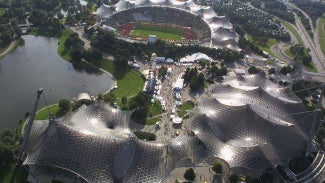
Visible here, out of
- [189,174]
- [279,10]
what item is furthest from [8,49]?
[279,10]

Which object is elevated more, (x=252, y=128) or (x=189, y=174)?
(x=252, y=128)

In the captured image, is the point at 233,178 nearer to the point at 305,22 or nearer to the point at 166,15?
the point at 166,15

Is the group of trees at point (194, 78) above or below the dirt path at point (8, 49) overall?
below

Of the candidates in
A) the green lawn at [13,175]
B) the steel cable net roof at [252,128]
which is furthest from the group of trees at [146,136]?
the green lawn at [13,175]

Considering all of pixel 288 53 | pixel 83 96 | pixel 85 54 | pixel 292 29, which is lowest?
pixel 288 53

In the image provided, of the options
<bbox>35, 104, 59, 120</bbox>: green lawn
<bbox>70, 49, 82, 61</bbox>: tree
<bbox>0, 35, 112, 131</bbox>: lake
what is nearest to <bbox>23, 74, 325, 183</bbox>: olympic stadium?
<bbox>35, 104, 59, 120</bbox>: green lawn

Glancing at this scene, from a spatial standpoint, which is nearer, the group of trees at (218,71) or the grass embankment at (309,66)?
the group of trees at (218,71)

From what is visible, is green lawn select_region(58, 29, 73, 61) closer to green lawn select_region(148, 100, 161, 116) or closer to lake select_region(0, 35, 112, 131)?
lake select_region(0, 35, 112, 131)

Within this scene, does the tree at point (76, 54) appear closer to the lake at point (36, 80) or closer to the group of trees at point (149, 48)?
the lake at point (36, 80)
